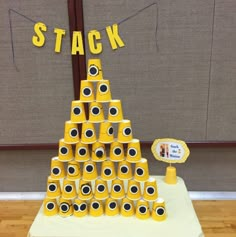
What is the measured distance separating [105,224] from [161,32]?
89 cm

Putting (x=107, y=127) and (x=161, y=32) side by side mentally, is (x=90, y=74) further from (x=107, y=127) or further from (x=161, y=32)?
(x=161, y=32)

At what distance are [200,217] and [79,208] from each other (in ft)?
2.29

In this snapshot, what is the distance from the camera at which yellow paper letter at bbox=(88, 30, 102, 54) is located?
1280 mm

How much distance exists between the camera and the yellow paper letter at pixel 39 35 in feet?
4.20

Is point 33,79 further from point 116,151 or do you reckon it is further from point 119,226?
point 119,226

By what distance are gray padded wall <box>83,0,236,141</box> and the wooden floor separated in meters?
0.38

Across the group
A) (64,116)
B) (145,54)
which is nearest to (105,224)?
(64,116)

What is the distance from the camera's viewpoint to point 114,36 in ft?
4.21

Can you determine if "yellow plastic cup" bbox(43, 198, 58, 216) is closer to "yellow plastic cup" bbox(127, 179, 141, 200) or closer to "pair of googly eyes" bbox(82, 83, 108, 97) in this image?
"yellow plastic cup" bbox(127, 179, 141, 200)

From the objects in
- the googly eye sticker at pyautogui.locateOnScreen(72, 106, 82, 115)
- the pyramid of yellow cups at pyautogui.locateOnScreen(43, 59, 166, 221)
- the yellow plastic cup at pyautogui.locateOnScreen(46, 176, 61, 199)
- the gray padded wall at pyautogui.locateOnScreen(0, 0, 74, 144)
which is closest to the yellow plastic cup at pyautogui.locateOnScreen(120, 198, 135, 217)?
the pyramid of yellow cups at pyautogui.locateOnScreen(43, 59, 166, 221)

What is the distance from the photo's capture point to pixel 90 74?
0.96 meters

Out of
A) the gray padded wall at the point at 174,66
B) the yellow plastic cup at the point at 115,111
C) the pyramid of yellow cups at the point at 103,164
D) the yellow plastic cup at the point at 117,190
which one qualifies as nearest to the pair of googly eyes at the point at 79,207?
the pyramid of yellow cups at the point at 103,164

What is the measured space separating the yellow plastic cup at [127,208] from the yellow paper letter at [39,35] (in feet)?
2.74

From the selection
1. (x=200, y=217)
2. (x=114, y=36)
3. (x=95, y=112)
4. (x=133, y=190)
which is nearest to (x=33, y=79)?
(x=114, y=36)
